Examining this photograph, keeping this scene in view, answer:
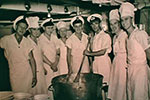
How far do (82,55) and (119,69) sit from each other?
1.02 meters

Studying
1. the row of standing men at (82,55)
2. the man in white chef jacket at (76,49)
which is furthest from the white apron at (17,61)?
the man in white chef jacket at (76,49)

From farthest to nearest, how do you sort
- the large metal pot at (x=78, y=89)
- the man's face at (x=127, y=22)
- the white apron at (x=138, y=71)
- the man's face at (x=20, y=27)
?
the man's face at (x=20, y=27) < the man's face at (x=127, y=22) < the white apron at (x=138, y=71) < the large metal pot at (x=78, y=89)

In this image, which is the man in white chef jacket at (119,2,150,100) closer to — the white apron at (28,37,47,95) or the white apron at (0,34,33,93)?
the white apron at (28,37,47,95)

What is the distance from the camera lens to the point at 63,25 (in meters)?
5.09

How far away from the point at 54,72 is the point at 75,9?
Result: 2631 mm

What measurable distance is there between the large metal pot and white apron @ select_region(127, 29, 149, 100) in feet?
2.64

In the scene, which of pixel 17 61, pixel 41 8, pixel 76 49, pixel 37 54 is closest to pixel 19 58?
pixel 17 61

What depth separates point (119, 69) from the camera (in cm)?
430

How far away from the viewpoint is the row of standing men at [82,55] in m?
3.91

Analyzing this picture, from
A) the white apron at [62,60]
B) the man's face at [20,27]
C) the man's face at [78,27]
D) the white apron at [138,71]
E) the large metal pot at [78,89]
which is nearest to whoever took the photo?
the large metal pot at [78,89]

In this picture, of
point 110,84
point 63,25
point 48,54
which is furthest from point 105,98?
point 63,25

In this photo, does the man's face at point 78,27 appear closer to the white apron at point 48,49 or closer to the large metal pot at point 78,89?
the white apron at point 48,49

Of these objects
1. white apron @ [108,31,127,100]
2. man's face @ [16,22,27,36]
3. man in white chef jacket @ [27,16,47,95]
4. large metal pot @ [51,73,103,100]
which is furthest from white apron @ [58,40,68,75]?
large metal pot @ [51,73,103,100]

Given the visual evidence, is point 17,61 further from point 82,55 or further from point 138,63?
point 138,63
